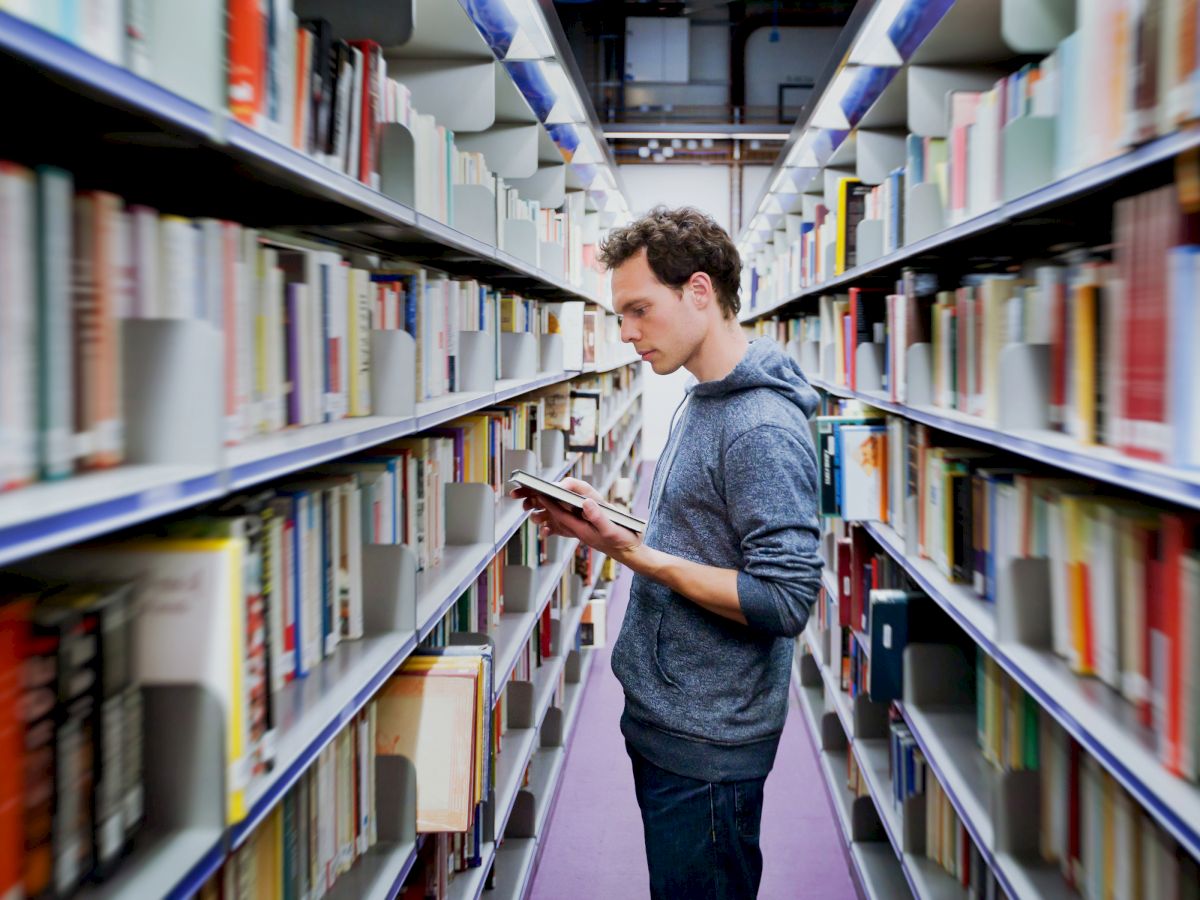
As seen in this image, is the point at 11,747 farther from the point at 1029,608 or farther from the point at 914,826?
the point at 914,826

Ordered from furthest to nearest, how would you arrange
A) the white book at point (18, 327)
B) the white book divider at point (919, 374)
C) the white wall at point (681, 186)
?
the white wall at point (681, 186) → the white book divider at point (919, 374) → the white book at point (18, 327)

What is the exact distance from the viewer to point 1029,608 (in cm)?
169

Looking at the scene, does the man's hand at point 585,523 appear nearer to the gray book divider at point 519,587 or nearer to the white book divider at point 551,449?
the gray book divider at point 519,587

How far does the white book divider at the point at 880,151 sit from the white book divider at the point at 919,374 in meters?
1.17

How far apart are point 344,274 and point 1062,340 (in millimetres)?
1192

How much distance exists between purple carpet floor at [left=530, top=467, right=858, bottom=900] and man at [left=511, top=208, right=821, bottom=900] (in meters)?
1.39

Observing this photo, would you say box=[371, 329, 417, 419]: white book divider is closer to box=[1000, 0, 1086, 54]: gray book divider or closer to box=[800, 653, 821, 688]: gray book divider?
box=[1000, 0, 1086, 54]: gray book divider

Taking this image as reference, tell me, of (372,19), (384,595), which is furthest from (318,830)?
(372,19)

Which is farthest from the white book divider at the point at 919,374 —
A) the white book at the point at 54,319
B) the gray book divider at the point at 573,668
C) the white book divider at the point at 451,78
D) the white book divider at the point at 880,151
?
the gray book divider at the point at 573,668

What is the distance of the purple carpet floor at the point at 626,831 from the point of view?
10.2 ft

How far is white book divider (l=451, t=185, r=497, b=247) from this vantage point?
2.38 meters

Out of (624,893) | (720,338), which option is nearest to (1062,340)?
(720,338)

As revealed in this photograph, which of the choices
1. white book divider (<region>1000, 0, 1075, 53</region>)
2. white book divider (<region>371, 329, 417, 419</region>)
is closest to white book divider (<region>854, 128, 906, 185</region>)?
white book divider (<region>1000, 0, 1075, 53</region>)

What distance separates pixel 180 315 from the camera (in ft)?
3.43
